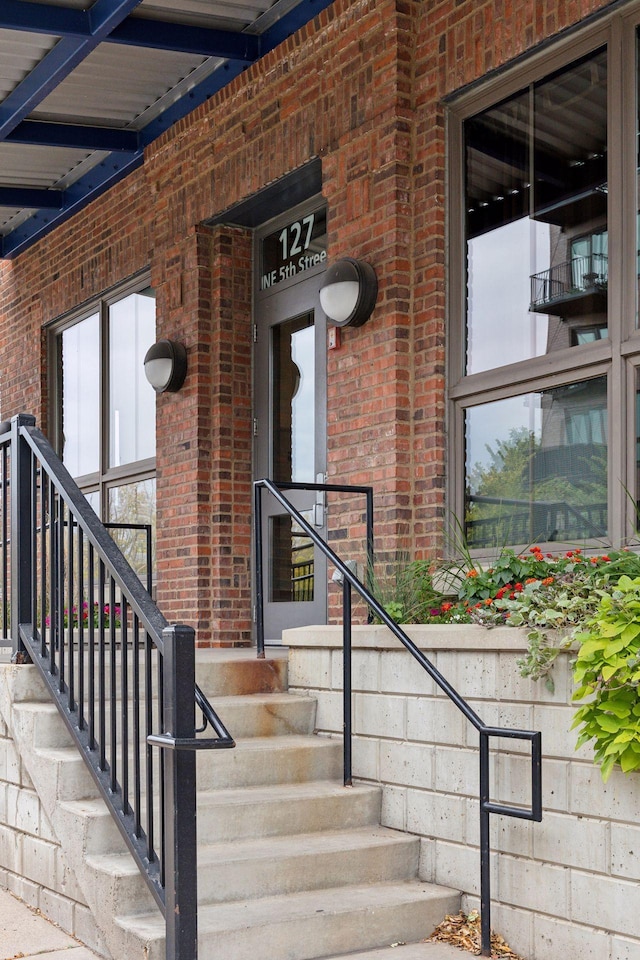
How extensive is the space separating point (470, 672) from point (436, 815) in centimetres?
58

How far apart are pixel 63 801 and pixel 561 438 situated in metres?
2.51

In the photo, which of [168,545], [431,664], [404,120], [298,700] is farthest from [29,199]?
[431,664]

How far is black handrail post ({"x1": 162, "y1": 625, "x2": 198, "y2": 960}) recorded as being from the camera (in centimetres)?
342

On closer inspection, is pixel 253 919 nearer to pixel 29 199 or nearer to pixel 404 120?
pixel 404 120

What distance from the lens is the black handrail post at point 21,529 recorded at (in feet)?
15.9

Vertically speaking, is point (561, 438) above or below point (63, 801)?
above

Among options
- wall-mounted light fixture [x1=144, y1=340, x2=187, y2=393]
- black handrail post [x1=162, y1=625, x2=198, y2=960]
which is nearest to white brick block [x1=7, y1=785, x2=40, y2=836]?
black handrail post [x1=162, y1=625, x2=198, y2=960]

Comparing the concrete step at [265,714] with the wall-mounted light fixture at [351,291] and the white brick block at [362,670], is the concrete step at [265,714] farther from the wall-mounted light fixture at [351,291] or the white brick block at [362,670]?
the wall-mounted light fixture at [351,291]

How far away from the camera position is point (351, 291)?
567 centimetres

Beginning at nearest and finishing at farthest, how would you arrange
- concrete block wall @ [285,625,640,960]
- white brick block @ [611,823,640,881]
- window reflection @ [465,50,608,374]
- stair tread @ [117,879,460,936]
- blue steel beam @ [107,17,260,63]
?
white brick block @ [611,823,640,881]
concrete block wall @ [285,625,640,960]
stair tread @ [117,879,460,936]
window reflection @ [465,50,608,374]
blue steel beam @ [107,17,260,63]

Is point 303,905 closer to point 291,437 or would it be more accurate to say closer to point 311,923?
point 311,923

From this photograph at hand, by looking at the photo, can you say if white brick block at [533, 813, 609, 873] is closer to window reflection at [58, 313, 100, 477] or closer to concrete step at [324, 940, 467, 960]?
concrete step at [324, 940, 467, 960]

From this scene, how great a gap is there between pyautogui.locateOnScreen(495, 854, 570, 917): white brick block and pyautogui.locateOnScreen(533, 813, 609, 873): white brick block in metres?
0.04

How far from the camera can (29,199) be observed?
9.10m
